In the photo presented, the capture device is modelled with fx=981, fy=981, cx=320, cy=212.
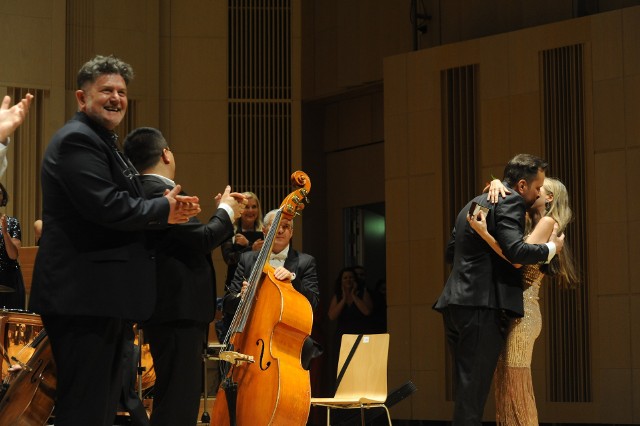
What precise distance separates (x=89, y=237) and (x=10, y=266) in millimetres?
3608

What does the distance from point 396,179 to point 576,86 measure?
5.73 feet

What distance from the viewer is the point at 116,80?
3172mm

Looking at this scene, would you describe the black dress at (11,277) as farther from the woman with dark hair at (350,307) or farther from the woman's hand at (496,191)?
the woman's hand at (496,191)

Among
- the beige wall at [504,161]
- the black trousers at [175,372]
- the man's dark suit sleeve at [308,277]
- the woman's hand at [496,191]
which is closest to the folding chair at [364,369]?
the man's dark suit sleeve at [308,277]

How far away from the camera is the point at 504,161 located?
314 inches

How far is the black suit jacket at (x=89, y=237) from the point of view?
2900 millimetres

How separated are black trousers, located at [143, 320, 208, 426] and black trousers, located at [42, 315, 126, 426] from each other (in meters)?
0.62

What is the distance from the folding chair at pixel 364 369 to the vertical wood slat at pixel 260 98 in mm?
Result: 3214

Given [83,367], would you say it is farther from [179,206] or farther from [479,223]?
[479,223]

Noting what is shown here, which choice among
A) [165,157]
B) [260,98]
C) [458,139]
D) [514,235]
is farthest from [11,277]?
[458,139]

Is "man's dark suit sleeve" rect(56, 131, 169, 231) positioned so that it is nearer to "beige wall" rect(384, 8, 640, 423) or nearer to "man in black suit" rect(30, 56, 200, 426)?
"man in black suit" rect(30, 56, 200, 426)

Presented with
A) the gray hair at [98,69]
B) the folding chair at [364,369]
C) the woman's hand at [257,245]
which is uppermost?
the gray hair at [98,69]

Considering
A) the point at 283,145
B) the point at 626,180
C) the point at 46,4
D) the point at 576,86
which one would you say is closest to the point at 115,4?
the point at 46,4

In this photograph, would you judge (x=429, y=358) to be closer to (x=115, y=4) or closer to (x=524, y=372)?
(x=524, y=372)
